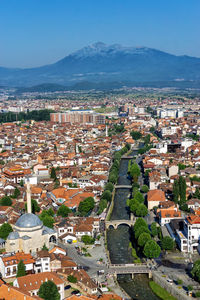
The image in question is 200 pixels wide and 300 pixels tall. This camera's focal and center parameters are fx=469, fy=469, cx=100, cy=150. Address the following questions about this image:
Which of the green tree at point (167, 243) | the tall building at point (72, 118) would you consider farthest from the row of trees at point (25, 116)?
the green tree at point (167, 243)

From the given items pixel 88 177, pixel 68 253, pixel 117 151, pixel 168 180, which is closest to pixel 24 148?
pixel 117 151

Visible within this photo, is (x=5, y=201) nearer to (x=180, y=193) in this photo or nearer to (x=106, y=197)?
(x=106, y=197)

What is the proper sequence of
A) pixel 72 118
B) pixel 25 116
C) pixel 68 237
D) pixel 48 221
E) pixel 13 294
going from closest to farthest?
pixel 13 294
pixel 68 237
pixel 48 221
pixel 72 118
pixel 25 116

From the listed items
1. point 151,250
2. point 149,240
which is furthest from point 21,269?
point 149,240

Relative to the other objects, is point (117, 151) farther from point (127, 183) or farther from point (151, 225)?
point (151, 225)

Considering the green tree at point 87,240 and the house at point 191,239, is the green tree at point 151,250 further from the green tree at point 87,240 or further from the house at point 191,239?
the green tree at point 87,240

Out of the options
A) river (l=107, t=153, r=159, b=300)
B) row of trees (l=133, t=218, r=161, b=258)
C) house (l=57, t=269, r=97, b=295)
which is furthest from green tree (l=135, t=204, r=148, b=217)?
house (l=57, t=269, r=97, b=295)
